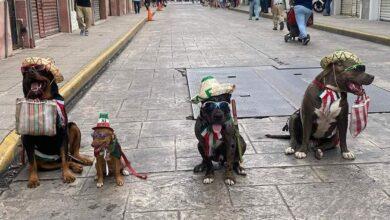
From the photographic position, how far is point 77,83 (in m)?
8.58

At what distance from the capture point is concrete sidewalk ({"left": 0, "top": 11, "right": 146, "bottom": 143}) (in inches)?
273

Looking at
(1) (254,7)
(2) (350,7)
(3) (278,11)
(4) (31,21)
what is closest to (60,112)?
(4) (31,21)

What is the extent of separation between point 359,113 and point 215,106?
1.55 metres

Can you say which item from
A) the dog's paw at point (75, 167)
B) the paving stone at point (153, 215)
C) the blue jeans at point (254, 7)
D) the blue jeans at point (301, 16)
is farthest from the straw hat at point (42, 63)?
the blue jeans at point (254, 7)

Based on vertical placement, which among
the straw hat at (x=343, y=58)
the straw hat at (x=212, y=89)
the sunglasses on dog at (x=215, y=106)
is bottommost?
the sunglasses on dog at (x=215, y=106)

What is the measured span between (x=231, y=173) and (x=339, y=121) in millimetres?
1210

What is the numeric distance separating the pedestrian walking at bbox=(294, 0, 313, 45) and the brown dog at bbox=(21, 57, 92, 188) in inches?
411

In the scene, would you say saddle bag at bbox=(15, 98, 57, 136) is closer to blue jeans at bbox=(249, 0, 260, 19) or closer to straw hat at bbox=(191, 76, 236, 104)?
straw hat at bbox=(191, 76, 236, 104)

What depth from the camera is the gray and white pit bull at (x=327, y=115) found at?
457 centimetres

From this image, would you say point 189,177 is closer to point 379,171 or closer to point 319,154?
point 319,154

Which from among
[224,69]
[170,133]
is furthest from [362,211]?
[224,69]

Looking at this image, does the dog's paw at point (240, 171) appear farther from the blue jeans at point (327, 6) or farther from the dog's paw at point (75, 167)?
the blue jeans at point (327, 6)

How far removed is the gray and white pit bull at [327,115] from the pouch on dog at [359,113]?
3.2 inches

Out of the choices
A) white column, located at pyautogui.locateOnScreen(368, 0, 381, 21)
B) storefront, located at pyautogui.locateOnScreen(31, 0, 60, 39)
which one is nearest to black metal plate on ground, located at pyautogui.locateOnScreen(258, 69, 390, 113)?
storefront, located at pyautogui.locateOnScreen(31, 0, 60, 39)
